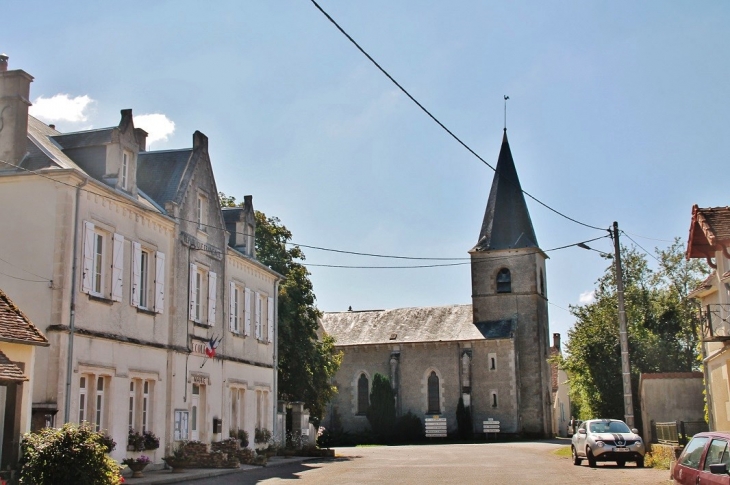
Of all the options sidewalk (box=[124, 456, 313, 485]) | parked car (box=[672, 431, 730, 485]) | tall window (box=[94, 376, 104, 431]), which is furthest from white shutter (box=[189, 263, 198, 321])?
parked car (box=[672, 431, 730, 485])

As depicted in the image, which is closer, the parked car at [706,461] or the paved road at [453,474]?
the parked car at [706,461]

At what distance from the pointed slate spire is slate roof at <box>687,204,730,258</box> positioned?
1334 inches

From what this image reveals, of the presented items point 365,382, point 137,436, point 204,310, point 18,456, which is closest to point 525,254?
point 365,382

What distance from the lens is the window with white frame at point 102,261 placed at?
19.4 metres

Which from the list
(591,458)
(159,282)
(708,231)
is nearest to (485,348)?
(591,458)

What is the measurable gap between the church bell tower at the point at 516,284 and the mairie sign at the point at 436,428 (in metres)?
5.13

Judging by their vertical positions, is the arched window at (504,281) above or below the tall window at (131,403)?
above

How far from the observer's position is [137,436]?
2123 cm

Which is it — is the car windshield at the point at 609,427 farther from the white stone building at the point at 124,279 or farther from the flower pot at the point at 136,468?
the flower pot at the point at 136,468

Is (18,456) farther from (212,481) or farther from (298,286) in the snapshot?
(298,286)

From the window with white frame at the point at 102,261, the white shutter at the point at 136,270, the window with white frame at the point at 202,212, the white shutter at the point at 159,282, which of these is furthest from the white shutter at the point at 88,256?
the window with white frame at the point at 202,212

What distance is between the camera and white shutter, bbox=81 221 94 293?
19234mm

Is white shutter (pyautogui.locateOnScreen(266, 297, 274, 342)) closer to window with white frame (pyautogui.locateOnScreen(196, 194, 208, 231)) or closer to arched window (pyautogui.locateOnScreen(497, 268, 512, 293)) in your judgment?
window with white frame (pyautogui.locateOnScreen(196, 194, 208, 231))

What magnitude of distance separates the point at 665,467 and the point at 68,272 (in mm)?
16012
